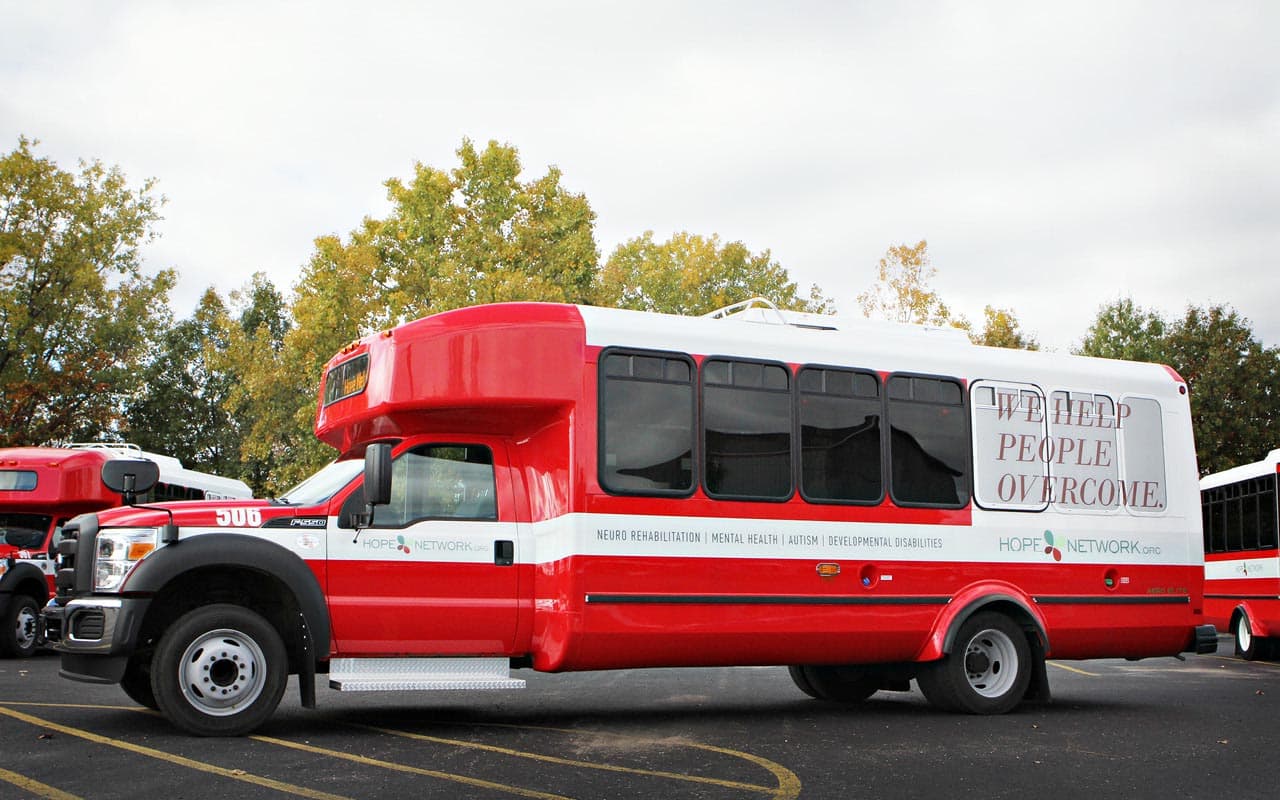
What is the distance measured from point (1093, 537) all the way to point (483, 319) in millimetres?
5886

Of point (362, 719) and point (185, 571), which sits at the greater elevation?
point (185, 571)

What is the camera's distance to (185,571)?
872cm

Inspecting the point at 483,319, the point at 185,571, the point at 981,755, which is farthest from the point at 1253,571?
the point at 185,571

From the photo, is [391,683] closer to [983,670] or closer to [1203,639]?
[983,670]

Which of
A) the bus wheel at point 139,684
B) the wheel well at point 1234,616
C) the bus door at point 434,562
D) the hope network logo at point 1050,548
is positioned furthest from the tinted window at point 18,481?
the wheel well at point 1234,616

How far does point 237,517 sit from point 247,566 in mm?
365

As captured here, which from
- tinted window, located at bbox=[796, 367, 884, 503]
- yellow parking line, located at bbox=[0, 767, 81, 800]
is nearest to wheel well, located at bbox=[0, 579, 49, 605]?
yellow parking line, located at bbox=[0, 767, 81, 800]

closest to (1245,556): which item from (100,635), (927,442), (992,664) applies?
(992,664)

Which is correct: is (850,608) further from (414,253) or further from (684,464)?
(414,253)

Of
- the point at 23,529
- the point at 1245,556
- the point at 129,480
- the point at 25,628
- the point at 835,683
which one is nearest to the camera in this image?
the point at 129,480

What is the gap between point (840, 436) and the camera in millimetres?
10781

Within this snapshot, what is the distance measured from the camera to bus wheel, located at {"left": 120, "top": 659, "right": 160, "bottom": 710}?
9.39 meters

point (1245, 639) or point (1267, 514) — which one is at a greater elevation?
point (1267, 514)

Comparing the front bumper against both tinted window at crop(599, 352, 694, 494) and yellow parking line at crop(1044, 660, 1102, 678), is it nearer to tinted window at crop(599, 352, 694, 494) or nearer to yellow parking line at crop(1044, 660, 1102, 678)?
tinted window at crop(599, 352, 694, 494)
